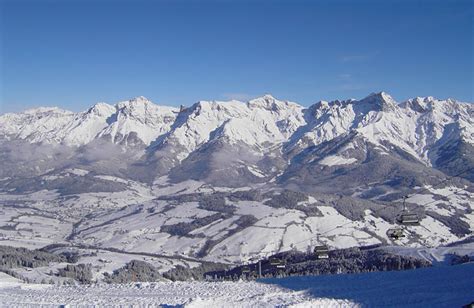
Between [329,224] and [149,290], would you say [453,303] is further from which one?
[329,224]

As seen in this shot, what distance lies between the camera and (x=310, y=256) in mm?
119375

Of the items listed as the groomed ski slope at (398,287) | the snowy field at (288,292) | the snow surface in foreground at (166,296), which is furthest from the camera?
the snow surface in foreground at (166,296)

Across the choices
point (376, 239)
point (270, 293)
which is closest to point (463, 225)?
point (376, 239)

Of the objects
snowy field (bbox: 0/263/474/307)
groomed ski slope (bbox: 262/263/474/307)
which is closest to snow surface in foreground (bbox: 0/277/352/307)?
snowy field (bbox: 0/263/474/307)

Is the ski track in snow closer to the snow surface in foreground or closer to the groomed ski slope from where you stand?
the snow surface in foreground

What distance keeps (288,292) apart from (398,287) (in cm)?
792

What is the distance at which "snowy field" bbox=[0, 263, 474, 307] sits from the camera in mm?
33656

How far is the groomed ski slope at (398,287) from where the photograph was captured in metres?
33.0

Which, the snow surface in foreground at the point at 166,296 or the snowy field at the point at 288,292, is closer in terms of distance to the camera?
the snowy field at the point at 288,292

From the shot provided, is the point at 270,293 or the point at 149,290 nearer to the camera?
the point at 270,293

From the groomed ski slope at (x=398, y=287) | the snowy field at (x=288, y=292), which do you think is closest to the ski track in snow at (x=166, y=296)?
the snowy field at (x=288, y=292)

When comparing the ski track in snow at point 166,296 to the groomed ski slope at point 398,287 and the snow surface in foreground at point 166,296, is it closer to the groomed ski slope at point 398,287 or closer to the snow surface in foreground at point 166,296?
the snow surface in foreground at point 166,296

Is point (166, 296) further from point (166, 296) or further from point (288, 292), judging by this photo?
point (288, 292)

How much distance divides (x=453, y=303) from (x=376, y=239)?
141m
